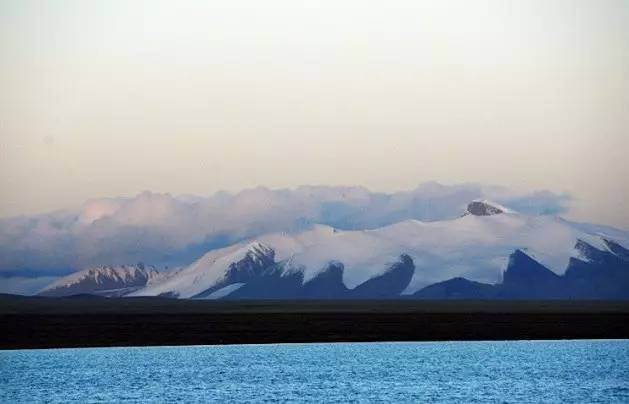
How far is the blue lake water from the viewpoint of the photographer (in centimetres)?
5988

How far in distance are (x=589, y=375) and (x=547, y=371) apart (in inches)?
133

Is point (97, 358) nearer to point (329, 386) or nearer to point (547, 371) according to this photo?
point (329, 386)

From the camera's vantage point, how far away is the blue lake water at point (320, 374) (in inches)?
2357

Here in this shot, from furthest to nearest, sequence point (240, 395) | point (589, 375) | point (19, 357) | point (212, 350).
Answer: point (212, 350) → point (19, 357) → point (589, 375) → point (240, 395)

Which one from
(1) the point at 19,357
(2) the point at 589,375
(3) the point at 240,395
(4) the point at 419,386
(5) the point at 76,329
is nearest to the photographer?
(3) the point at 240,395

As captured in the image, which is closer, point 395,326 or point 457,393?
point 457,393

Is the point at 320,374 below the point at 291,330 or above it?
below

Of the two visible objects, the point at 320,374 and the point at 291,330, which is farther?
the point at 291,330

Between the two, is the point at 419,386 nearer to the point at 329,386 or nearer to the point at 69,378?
the point at 329,386

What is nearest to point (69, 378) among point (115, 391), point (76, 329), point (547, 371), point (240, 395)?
point (115, 391)

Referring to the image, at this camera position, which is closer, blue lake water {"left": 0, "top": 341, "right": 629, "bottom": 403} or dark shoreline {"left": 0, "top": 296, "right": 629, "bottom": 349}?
blue lake water {"left": 0, "top": 341, "right": 629, "bottom": 403}

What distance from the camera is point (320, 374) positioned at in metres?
68.8

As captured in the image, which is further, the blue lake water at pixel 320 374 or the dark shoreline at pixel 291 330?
the dark shoreline at pixel 291 330

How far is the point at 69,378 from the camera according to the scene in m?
65.9
